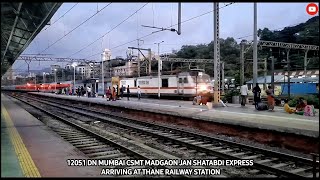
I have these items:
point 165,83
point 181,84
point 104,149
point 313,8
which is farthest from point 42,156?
point 165,83

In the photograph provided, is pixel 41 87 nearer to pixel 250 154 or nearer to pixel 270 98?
pixel 270 98

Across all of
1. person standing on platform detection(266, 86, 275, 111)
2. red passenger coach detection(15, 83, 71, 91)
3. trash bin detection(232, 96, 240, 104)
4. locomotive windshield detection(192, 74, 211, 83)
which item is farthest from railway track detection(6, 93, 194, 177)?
red passenger coach detection(15, 83, 71, 91)

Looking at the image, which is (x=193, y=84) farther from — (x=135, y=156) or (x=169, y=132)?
(x=135, y=156)

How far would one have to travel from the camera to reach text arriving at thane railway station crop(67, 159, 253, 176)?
730 centimetres

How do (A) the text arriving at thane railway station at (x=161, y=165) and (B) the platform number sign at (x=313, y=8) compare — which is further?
(A) the text arriving at thane railway station at (x=161, y=165)

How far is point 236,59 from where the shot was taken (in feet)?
199


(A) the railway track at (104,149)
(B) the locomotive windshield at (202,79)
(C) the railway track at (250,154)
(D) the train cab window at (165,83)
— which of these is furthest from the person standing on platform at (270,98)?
(D) the train cab window at (165,83)

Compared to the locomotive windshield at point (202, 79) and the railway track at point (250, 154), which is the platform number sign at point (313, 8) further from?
the locomotive windshield at point (202, 79)

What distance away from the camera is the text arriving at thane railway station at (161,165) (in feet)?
23.9

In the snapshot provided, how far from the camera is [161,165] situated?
313 inches

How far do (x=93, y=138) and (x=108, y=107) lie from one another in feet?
55.1

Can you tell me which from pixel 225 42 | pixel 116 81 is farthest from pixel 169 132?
pixel 225 42

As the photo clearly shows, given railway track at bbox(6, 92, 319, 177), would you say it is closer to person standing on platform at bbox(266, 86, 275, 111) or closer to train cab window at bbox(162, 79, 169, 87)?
person standing on platform at bbox(266, 86, 275, 111)

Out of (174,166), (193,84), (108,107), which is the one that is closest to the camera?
(174,166)
